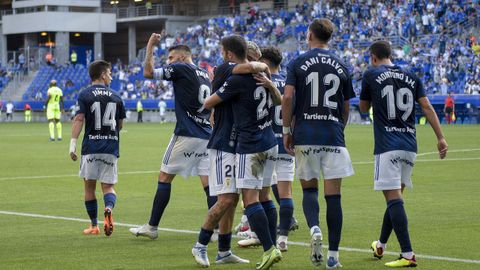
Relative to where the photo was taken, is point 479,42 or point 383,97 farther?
point 479,42

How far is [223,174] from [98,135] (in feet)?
10.3

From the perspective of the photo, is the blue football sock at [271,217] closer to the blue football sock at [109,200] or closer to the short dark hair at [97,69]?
the blue football sock at [109,200]

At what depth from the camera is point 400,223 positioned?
9531mm

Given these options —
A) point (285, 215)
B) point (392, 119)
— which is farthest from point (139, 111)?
point (392, 119)

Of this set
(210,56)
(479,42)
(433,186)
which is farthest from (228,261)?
(210,56)

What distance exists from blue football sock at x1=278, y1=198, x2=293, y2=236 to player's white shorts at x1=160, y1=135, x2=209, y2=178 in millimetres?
1256

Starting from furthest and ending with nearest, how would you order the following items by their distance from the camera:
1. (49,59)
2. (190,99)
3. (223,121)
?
(49,59), (190,99), (223,121)

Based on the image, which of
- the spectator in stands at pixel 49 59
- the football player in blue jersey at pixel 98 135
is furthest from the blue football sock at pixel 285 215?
the spectator in stands at pixel 49 59

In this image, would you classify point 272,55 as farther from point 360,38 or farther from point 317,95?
point 360,38

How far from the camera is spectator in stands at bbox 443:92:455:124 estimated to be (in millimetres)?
48875

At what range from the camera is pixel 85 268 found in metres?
9.55

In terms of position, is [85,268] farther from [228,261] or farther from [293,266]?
[293,266]

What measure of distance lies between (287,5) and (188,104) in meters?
58.7

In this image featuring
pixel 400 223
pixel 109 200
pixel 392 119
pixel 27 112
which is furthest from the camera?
pixel 27 112
